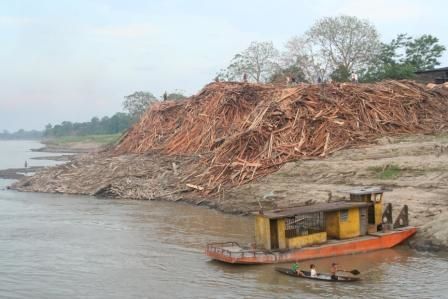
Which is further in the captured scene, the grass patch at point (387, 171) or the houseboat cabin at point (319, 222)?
the grass patch at point (387, 171)

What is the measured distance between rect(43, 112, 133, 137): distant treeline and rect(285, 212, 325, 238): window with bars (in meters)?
124

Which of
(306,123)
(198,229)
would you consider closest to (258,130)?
(306,123)

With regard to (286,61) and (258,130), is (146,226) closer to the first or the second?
(258,130)

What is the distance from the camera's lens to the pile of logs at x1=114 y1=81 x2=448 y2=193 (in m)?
30.2

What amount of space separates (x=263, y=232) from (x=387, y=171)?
10.2 metres

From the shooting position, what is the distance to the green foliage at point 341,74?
156ft

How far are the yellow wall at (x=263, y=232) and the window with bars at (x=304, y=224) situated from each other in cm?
60

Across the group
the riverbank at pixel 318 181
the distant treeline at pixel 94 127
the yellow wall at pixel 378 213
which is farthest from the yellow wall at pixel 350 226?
the distant treeline at pixel 94 127

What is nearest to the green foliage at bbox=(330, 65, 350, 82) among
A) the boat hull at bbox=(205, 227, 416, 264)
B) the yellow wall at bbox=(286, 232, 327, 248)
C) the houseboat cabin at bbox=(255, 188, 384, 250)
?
the houseboat cabin at bbox=(255, 188, 384, 250)

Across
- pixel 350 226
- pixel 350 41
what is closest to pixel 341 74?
pixel 350 41

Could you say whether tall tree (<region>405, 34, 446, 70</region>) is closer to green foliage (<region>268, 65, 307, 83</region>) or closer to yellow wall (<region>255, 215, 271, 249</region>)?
green foliage (<region>268, 65, 307, 83</region>)

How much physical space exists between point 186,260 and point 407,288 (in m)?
6.72

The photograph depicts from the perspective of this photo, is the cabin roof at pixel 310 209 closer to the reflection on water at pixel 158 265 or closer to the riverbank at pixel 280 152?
the reflection on water at pixel 158 265

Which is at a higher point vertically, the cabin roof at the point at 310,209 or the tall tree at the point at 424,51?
the tall tree at the point at 424,51
